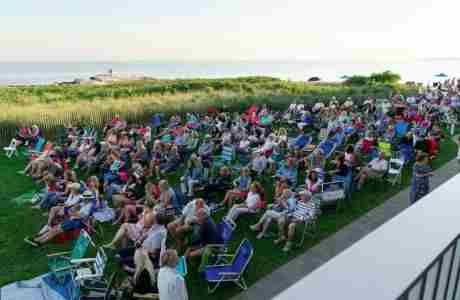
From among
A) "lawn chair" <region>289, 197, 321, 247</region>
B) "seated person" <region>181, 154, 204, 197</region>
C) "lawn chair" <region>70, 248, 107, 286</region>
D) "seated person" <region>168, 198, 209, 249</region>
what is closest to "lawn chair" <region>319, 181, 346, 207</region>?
"lawn chair" <region>289, 197, 321, 247</region>

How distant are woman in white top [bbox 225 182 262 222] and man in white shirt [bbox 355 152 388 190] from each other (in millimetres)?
3169

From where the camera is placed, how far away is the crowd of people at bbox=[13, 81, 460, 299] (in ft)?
21.2

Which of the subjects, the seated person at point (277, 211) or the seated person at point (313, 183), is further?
the seated person at point (313, 183)

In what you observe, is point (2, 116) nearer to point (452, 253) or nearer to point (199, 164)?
point (199, 164)

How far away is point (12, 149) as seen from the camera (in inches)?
539

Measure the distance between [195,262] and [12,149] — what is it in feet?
34.6

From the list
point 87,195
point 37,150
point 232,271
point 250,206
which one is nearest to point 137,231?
point 232,271

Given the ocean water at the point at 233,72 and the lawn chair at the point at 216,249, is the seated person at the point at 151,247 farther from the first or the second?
the ocean water at the point at 233,72

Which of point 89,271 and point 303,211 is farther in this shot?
point 303,211

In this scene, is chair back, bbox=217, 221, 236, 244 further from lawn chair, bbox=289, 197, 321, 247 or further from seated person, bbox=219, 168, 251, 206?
seated person, bbox=219, 168, 251, 206

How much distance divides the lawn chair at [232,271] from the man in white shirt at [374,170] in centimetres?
495

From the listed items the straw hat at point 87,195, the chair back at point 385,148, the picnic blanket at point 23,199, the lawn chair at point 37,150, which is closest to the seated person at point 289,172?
the chair back at point 385,148

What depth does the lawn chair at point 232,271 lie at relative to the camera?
18.1 feet

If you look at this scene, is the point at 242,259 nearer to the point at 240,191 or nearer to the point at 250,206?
the point at 250,206
